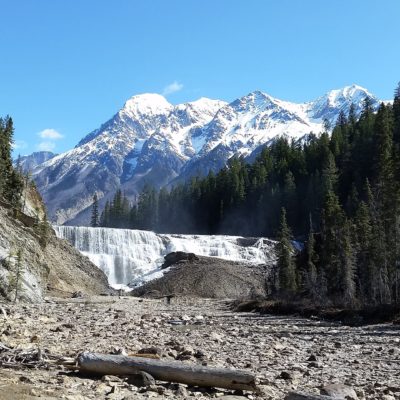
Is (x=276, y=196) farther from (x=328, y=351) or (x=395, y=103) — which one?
(x=328, y=351)

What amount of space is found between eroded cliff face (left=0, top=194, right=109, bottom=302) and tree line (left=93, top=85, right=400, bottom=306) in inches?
1002

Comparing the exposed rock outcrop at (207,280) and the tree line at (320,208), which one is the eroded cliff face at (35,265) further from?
the tree line at (320,208)

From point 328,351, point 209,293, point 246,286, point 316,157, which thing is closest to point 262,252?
point 246,286

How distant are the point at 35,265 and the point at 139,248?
5268 cm

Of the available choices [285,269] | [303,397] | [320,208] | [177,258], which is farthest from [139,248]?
[303,397]

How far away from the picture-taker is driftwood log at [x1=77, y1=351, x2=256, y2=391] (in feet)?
33.2

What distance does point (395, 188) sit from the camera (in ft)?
157

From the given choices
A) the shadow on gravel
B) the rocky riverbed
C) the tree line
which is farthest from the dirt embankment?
the tree line

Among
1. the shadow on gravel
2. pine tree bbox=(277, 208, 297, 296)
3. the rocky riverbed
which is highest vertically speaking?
pine tree bbox=(277, 208, 297, 296)

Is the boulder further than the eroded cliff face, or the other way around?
the boulder

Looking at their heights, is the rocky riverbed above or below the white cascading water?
below

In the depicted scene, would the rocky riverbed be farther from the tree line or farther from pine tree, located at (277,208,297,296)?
pine tree, located at (277,208,297,296)

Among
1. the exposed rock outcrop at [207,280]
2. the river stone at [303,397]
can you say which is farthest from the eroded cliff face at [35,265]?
the river stone at [303,397]

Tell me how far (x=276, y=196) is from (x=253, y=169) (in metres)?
22.7
